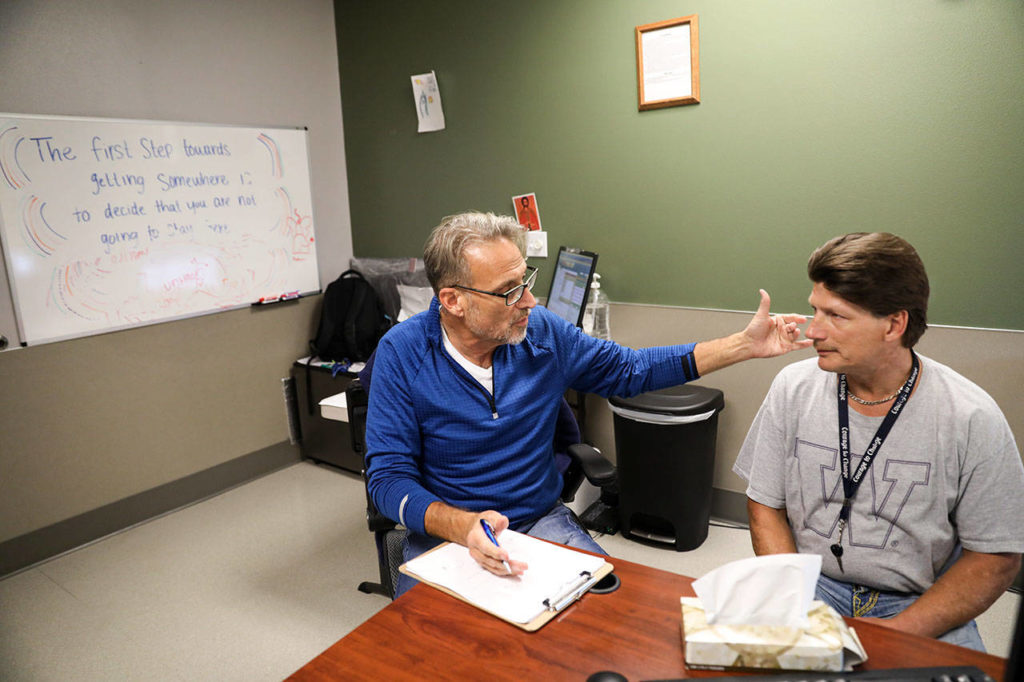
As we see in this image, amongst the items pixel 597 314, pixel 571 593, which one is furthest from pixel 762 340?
pixel 597 314

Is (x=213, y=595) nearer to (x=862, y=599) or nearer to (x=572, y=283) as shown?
(x=572, y=283)

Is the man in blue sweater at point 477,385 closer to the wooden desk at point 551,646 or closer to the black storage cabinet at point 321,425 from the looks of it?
the wooden desk at point 551,646

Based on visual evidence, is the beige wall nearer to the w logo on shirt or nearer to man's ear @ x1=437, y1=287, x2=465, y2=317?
the w logo on shirt

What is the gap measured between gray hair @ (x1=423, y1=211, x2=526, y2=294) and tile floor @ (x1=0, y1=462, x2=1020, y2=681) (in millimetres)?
1413

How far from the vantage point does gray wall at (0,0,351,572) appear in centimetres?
279

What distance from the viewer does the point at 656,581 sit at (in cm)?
116

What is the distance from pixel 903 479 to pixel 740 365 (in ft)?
5.22

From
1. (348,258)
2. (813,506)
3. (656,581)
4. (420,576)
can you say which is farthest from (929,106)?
(348,258)

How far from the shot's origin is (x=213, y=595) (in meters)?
2.60

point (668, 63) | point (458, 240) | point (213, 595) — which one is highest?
point (668, 63)

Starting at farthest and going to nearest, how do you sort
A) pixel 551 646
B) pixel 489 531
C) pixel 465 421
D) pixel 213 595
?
pixel 213 595 → pixel 465 421 → pixel 489 531 → pixel 551 646

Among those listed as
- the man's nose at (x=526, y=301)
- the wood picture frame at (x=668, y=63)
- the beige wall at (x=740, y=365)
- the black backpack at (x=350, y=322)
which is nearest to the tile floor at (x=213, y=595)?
the beige wall at (x=740, y=365)

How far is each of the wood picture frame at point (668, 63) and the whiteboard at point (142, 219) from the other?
2.04 m

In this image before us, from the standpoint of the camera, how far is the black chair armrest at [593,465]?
1824 millimetres
